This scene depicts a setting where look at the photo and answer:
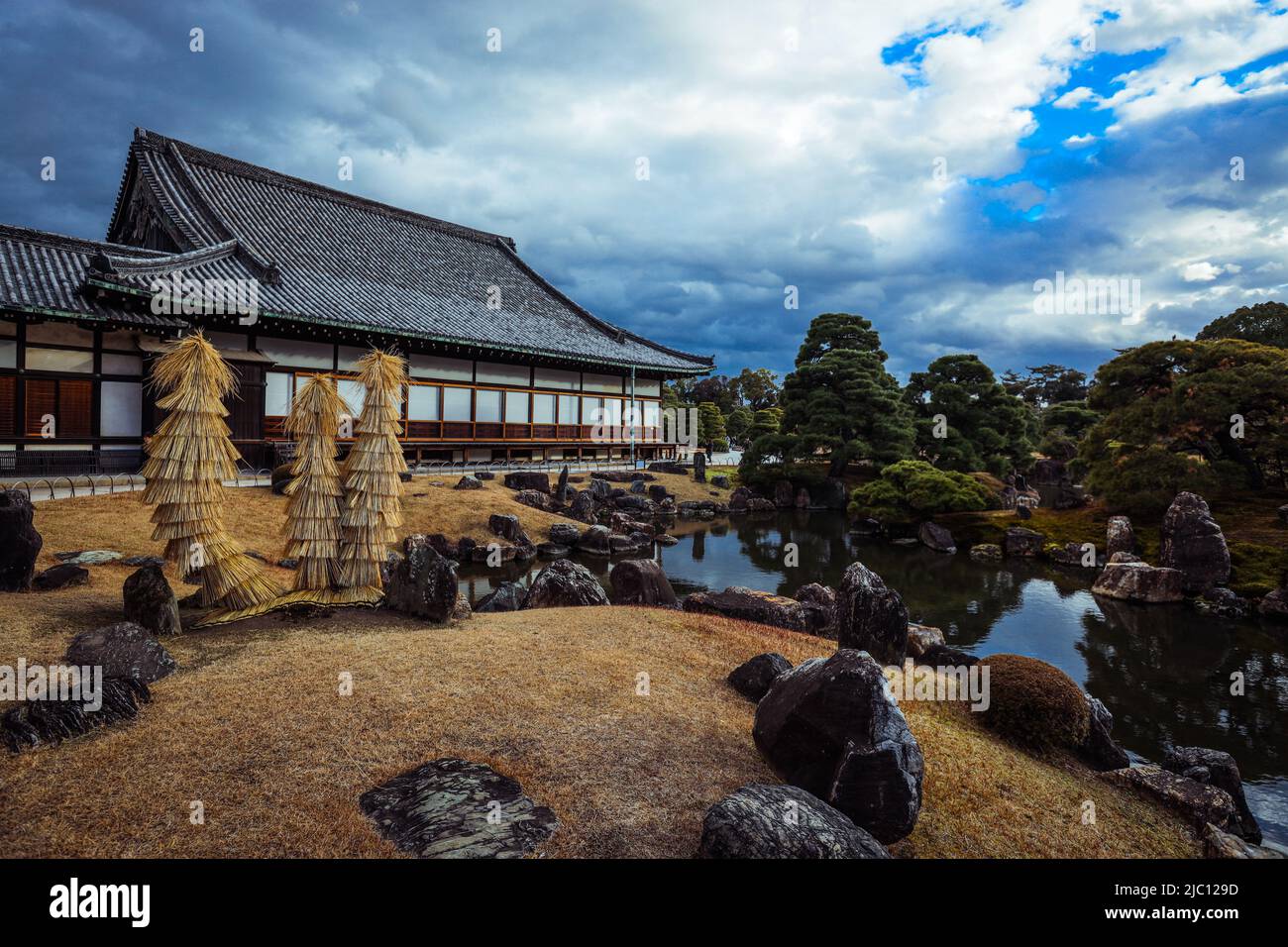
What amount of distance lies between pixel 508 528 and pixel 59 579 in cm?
1167

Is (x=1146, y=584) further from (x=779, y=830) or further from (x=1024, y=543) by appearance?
(x=779, y=830)

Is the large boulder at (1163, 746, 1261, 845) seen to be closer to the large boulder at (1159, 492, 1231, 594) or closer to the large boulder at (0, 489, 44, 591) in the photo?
the large boulder at (1159, 492, 1231, 594)

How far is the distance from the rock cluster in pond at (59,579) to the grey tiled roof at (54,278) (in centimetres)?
965

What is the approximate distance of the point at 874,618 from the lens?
31.4ft

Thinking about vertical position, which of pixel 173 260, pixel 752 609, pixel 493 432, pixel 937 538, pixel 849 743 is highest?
pixel 173 260

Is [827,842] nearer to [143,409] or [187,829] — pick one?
[187,829]

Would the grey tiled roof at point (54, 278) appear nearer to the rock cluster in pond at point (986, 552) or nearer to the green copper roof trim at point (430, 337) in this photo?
the green copper roof trim at point (430, 337)

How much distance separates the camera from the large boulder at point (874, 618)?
9.56 meters

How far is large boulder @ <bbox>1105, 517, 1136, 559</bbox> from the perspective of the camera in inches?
808

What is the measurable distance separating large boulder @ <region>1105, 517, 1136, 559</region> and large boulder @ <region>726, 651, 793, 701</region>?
18111 mm

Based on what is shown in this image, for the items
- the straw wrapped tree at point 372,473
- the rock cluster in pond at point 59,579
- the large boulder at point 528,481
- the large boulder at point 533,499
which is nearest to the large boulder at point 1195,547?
the large boulder at point 533,499

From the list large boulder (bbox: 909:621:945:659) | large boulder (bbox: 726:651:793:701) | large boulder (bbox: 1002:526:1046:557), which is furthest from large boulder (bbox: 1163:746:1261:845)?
large boulder (bbox: 1002:526:1046:557)

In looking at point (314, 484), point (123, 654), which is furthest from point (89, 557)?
point (123, 654)
